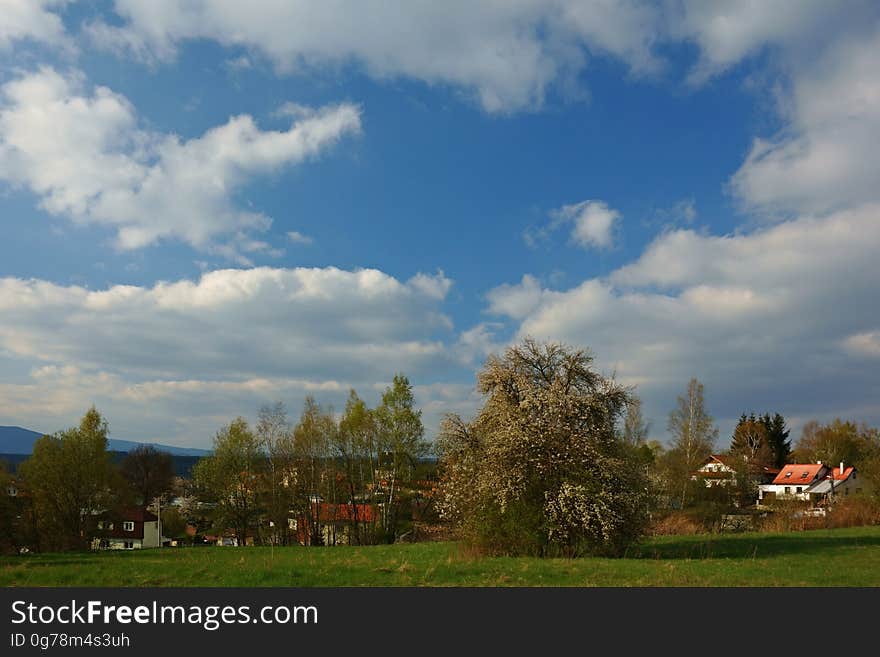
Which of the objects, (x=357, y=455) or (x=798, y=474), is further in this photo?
(x=798, y=474)

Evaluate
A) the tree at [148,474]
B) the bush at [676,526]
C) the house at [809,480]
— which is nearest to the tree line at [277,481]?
the bush at [676,526]

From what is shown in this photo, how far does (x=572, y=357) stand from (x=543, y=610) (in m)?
15.6

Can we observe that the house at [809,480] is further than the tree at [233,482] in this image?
Yes

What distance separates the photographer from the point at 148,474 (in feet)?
337

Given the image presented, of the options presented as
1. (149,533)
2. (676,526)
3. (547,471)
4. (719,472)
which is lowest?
(149,533)

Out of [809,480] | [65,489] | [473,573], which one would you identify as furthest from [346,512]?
[809,480]

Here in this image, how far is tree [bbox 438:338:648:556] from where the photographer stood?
25203 millimetres

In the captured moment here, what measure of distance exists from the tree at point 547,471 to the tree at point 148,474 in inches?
3309

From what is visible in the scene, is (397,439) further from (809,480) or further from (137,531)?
(809,480)

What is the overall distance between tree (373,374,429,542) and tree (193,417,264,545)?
11.5 m

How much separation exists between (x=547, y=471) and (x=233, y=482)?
3959cm

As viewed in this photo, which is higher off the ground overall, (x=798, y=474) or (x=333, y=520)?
(x=798, y=474)

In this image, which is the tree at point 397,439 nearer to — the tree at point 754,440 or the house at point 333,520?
the house at point 333,520

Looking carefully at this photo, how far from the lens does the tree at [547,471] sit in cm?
2520
